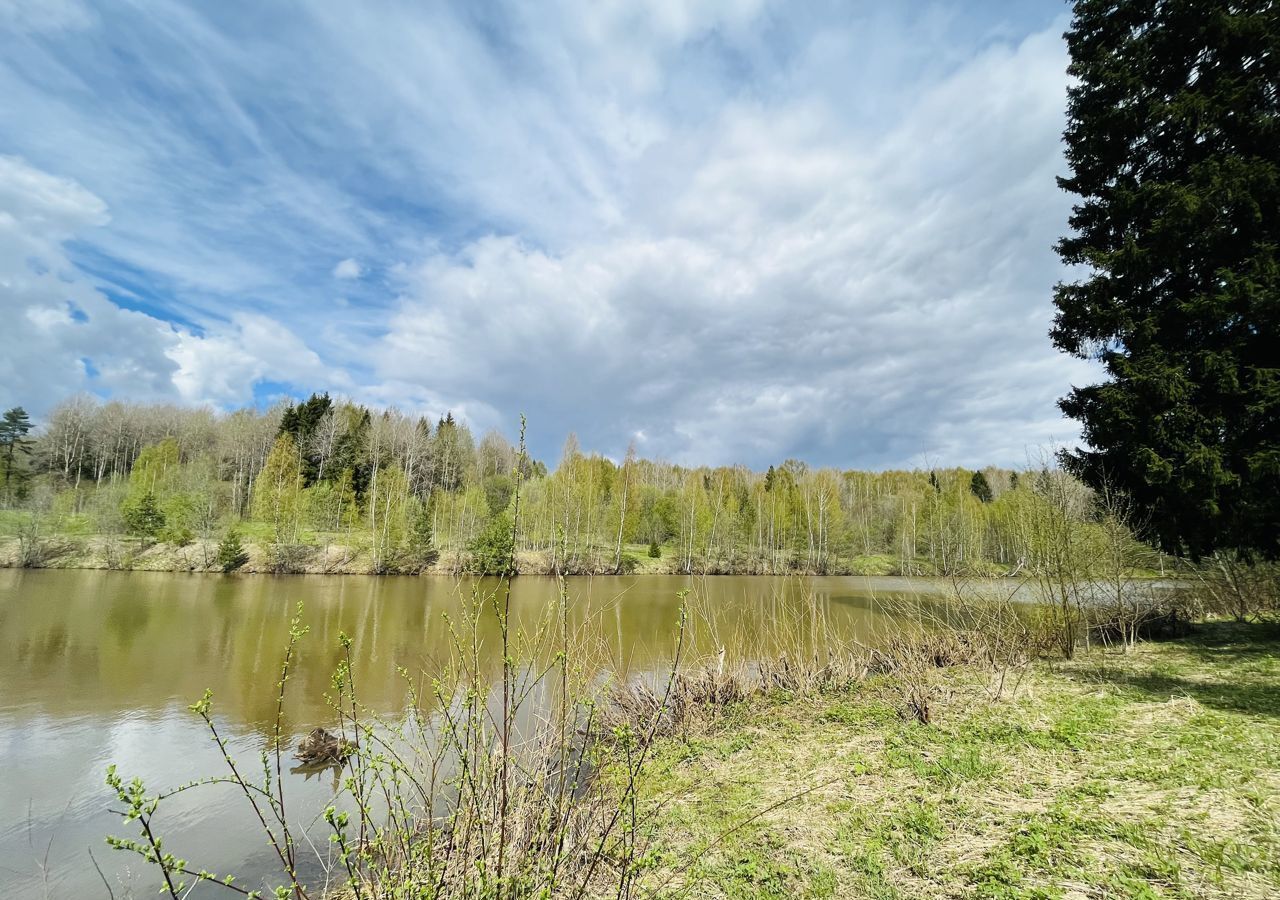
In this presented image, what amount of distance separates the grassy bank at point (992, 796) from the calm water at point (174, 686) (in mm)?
1732

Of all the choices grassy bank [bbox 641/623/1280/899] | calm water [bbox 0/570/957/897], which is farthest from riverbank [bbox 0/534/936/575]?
grassy bank [bbox 641/623/1280/899]

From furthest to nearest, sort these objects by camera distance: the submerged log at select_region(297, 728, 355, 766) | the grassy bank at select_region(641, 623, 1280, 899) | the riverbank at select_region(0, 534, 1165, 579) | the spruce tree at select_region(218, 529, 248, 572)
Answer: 1. the spruce tree at select_region(218, 529, 248, 572)
2. the riverbank at select_region(0, 534, 1165, 579)
3. the submerged log at select_region(297, 728, 355, 766)
4. the grassy bank at select_region(641, 623, 1280, 899)

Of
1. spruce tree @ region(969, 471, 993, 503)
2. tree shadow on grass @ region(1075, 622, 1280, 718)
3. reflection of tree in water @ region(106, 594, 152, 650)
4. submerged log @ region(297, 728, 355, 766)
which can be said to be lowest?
submerged log @ region(297, 728, 355, 766)

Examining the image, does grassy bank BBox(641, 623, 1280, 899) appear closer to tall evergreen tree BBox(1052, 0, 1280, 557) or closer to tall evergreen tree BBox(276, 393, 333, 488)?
tall evergreen tree BBox(1052, 0, 1280, 557)

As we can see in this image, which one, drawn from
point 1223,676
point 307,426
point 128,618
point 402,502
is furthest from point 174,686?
point 307,426

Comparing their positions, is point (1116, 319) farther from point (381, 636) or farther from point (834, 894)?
point (381, 636)

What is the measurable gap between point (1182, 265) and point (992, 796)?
10.9 m

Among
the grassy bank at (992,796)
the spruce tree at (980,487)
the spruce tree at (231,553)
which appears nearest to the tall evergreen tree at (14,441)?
the spruce tree at (231,553)

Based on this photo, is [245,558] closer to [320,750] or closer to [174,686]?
[174,686]

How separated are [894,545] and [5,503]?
7017cm

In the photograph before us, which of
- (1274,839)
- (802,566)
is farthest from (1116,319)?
(802,566)

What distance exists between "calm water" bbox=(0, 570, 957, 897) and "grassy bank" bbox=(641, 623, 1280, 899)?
1732mm

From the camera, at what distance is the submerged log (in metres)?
7.25

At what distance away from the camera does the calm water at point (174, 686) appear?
18.0 feet
